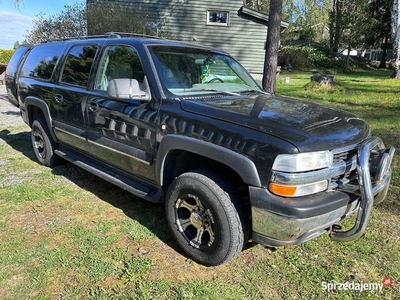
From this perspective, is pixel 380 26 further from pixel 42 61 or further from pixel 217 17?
pixel 42 61

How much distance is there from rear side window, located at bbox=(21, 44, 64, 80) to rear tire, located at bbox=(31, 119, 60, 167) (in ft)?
2.41

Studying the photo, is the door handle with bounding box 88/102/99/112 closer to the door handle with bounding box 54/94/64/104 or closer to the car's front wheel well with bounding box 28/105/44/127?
the door handle with bounding box 54/94/64/104

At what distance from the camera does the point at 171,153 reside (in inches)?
116

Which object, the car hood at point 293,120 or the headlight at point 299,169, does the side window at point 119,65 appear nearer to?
the car hood at point 293,120

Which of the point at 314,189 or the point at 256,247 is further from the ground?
the point at 314,189

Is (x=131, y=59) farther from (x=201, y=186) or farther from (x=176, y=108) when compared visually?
(x=201, y=186)

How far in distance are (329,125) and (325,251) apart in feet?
4.06

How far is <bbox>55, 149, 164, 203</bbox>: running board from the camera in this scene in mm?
3154

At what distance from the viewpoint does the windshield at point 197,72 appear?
3213 mm

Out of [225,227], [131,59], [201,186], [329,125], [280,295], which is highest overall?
[131,59]

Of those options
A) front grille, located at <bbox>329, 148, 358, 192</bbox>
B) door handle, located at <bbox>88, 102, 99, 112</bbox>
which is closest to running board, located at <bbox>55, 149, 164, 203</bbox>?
door handle, located at <bbox>88, 102, 99, 112</bbox>

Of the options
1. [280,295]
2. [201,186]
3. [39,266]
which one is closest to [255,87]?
[201,186]

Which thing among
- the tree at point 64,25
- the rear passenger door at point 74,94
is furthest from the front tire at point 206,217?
the tree at point 64,25

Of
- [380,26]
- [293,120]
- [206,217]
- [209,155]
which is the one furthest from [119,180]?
[380,26]
